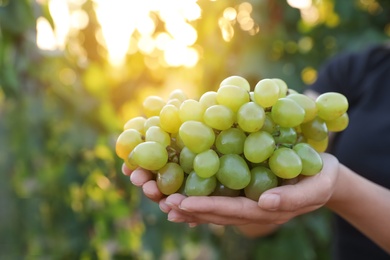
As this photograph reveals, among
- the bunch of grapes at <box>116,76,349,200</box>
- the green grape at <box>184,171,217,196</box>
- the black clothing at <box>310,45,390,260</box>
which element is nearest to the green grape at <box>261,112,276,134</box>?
the bunch of grapes at <box>116,76,349,200</box>

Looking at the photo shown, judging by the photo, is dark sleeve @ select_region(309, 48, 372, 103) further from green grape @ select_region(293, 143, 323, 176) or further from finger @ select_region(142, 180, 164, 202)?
finger @ select_region(142, 180, 164, 202)

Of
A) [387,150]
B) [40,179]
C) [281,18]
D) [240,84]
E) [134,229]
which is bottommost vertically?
[134,229]

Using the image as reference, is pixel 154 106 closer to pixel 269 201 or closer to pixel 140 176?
pixel 140 176

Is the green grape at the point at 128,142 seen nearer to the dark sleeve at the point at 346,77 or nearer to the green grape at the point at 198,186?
the green grape at the point at 198,186

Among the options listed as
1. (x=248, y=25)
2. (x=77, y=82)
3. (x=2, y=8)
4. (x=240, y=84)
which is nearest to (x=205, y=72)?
(x=248, y=25)

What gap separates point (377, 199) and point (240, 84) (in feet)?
0.99

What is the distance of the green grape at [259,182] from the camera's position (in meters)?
0.70

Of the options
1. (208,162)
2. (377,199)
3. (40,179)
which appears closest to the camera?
(208,162)

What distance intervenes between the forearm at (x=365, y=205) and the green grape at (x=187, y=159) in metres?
0.24

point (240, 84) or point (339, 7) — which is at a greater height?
point (240, 84)

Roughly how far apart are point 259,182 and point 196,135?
106 mm

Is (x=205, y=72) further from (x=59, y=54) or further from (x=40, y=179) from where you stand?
(x=40, y=179)

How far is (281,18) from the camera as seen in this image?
4.68ft

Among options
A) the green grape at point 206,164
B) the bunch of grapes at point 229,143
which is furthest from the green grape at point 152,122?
the green grape at point 206,164
